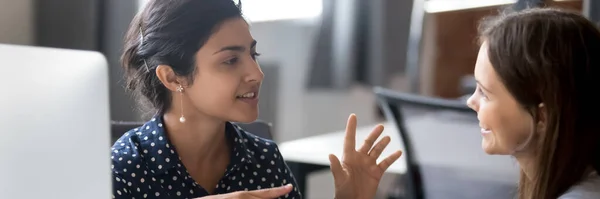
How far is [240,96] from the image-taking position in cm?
105

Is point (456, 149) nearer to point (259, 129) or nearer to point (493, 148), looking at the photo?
point (259, 129)

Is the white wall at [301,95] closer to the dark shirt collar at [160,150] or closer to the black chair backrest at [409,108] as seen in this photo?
the black chair backrest at [409,108]

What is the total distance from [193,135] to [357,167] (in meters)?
0.26

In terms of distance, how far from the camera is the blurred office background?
2.60 m

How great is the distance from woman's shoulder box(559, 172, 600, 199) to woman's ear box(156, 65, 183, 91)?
52 cm

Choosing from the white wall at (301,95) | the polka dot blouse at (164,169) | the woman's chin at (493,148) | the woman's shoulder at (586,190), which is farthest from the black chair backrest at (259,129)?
the white wall at (301,95)

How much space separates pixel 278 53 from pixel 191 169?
1572 mm

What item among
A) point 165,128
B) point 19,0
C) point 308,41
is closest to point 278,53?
point 308,41

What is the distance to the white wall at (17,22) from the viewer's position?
57.0 inches

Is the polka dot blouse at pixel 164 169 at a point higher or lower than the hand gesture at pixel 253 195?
lower

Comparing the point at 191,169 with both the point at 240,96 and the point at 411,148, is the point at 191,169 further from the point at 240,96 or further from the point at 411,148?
the point at 411,148

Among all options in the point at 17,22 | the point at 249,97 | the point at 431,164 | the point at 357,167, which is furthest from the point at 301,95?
the point at 249,97

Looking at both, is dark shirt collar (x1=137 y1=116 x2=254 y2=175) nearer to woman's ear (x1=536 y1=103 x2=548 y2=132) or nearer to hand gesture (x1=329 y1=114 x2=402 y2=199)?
hand gesture (x1=329 y1=114 x2=402 y2=199)

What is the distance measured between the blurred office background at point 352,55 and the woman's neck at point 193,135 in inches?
42.4
